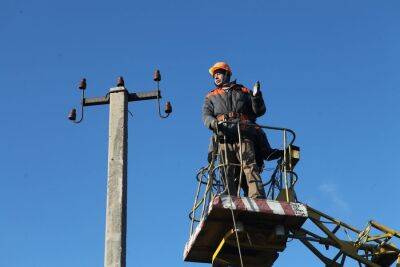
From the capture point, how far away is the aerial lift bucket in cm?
Answer: 1166

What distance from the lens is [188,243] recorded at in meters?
12.9

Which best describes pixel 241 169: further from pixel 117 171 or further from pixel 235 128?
pixel 117 171

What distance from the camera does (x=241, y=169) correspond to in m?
12.3

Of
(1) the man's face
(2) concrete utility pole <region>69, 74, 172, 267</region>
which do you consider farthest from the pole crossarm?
(1) the man's face

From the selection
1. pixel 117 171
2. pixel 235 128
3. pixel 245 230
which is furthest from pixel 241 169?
pixel 117 171

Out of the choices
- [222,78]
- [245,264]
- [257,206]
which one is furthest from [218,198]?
[222,78]

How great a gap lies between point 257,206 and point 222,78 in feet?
8.24

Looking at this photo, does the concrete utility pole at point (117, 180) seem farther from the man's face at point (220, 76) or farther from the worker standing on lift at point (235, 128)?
the man's face at point (220, 76)

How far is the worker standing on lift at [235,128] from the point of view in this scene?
40.4 ft

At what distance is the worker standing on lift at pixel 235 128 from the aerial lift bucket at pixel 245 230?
0.44 meters

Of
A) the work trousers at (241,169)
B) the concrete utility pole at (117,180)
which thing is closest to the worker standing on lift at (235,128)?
the work trousers at (241,169)

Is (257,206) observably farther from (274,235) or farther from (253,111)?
(253,111)

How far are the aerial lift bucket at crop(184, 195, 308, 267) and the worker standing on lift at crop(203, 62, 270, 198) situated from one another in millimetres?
441

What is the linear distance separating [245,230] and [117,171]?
209 centimetres
